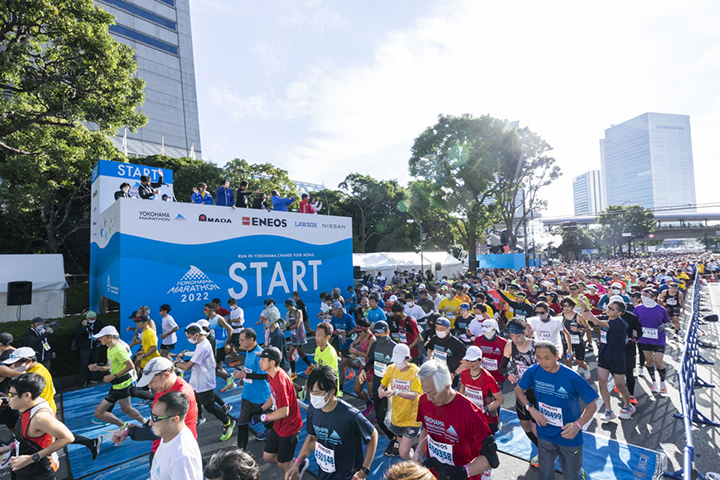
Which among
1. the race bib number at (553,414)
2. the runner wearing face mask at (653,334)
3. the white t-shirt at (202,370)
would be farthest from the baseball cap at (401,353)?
the runner wearing face mask at (653,334)

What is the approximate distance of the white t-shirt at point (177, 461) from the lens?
2.59 m

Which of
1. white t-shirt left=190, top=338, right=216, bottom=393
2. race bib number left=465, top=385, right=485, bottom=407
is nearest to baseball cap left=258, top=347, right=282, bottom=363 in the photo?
white t-shirt left=190, top=338, right=216, bottom=393

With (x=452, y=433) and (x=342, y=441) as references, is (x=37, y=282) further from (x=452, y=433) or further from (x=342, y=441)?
(x=452, y=433)

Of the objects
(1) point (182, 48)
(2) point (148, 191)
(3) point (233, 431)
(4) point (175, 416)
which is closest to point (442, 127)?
(2) point (148, 191)

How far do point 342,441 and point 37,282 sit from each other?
18965mm

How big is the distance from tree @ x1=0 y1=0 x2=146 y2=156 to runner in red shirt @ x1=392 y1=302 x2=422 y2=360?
1082 centimetres

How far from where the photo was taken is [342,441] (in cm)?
300

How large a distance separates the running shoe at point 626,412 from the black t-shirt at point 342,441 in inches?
208

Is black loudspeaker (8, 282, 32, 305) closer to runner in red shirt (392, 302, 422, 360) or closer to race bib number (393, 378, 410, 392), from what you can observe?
A: runner in red shirt (392, 302, 422, 360)

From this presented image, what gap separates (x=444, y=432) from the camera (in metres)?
2.98

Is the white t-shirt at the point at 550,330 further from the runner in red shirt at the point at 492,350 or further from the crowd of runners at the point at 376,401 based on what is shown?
the runner in red shirt at the point at 492,350

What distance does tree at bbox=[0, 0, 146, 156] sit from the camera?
9305 mm

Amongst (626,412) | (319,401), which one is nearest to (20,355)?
(319,401)

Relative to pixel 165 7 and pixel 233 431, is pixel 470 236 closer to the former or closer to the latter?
pixel 233 431
